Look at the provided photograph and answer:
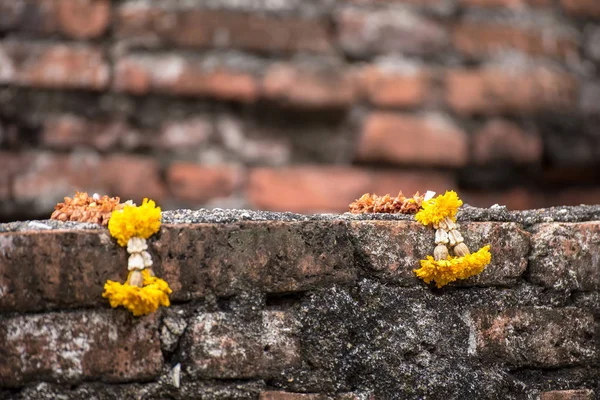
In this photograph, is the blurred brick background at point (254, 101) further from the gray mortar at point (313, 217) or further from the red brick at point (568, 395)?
the red brick at point (568, 395)

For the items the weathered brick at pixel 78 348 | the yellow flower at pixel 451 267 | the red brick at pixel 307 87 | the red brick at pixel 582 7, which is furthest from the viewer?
the red brick at pixel 582 7

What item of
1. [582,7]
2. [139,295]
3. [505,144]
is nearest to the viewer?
[139,295]

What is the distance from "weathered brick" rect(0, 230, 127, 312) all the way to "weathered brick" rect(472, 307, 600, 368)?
0.72 metres

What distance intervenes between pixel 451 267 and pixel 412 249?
8 centimetres

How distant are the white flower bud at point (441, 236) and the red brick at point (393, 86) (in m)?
1.15

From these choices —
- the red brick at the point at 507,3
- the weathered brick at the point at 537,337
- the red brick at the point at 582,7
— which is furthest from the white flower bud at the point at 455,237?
the red brick at the point at 582,7

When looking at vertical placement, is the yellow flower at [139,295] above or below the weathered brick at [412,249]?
below

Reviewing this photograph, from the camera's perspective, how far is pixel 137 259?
51.3 inches

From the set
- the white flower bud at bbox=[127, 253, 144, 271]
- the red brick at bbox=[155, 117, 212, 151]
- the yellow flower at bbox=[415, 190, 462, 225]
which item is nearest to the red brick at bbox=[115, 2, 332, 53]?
the red brick at bbox=[155, 117, 212, 151]

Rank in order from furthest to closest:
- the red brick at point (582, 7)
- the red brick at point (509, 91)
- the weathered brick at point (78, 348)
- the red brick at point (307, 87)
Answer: the red brick at point (582, 7)
the red brick at point (509, 91)
the red brick at point (307, 87)
the weathered brick at point (78, 348)

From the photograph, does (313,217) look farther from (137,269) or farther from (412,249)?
(137,269)

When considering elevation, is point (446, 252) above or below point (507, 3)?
below

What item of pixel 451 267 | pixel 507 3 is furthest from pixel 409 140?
pixel 451 267

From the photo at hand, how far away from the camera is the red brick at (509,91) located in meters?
2.62
